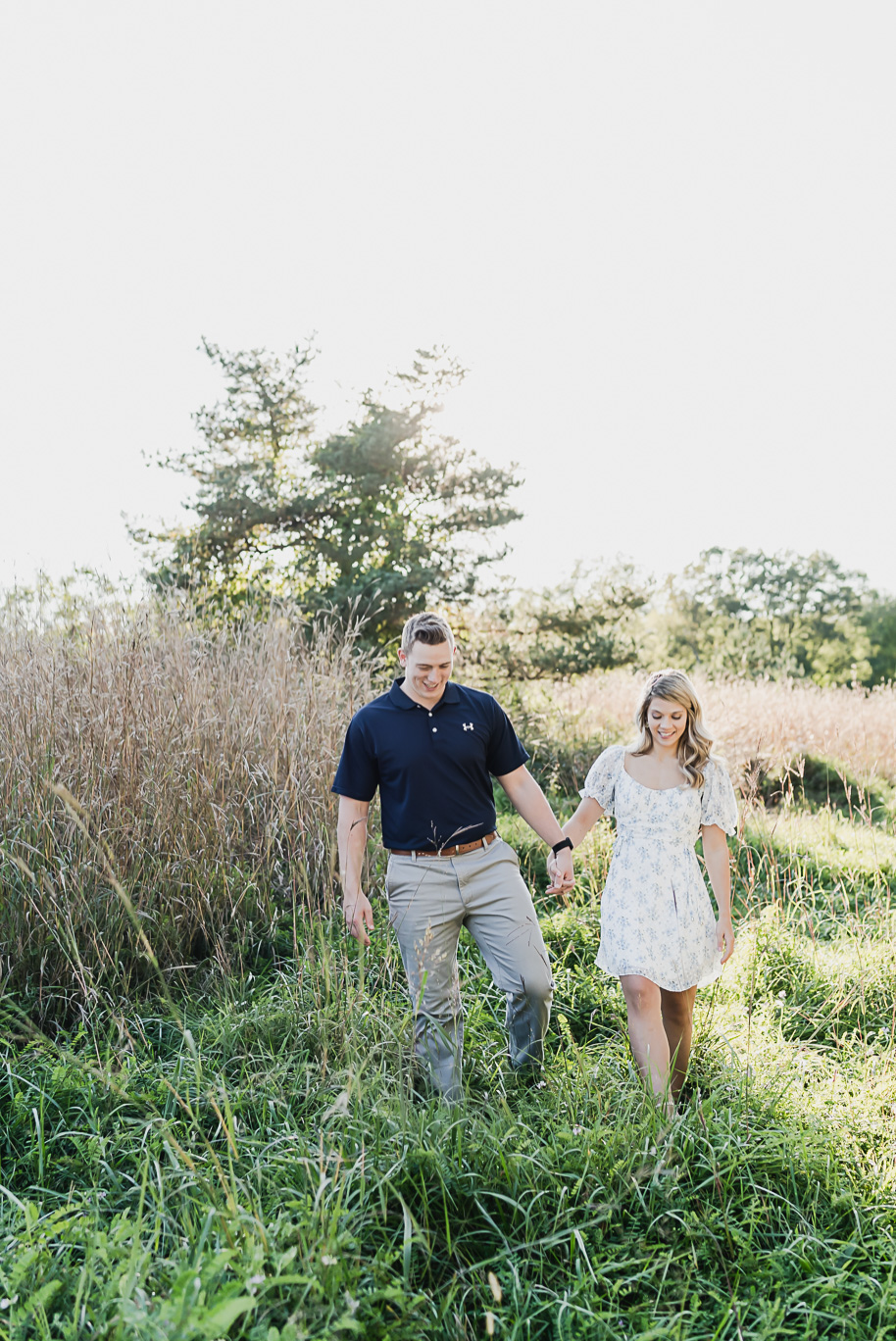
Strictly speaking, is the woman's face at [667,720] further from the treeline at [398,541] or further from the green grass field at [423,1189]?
the treeline at [398,541]

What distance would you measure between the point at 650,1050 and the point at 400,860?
3.46 ft

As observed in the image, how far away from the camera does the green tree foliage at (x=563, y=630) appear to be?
34.1 ft

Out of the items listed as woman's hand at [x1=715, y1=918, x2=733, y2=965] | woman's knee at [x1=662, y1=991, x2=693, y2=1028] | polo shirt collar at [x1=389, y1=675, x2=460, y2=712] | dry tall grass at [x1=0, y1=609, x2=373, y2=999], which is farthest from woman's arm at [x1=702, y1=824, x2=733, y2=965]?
dry tall grass at [x1=0, y1=609, x2=373, y2=999]

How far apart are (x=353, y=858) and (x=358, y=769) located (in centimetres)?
32

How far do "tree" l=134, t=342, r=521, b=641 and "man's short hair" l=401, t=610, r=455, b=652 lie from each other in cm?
639

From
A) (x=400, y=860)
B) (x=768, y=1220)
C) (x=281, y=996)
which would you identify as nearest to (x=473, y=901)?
(x=400, y=860)

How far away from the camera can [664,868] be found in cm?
295

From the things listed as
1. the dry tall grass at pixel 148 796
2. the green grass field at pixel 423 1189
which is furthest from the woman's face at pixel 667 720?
the dry tall grass at pixel 148 796

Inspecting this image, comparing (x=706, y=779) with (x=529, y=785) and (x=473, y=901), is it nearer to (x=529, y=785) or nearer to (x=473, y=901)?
(x=529, y=785)

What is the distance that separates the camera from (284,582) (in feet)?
32.5

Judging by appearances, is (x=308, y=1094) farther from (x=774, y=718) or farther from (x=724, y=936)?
(x=774, y=718)

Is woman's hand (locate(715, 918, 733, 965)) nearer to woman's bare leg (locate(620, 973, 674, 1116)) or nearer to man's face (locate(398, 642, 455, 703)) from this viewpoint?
woman's bare leg (locate(620, 973, 674, 1116))

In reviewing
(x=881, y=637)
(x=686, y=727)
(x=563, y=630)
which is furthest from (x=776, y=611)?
(x=686, y=727)

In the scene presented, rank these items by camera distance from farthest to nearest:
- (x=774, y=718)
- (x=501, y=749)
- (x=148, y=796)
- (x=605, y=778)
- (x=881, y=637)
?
1. (x=881, y=637)
2. (x=774, y=718)
3. (x=148, y=796)
4. (x=501, y=749)
5. (x=605, y=778)
